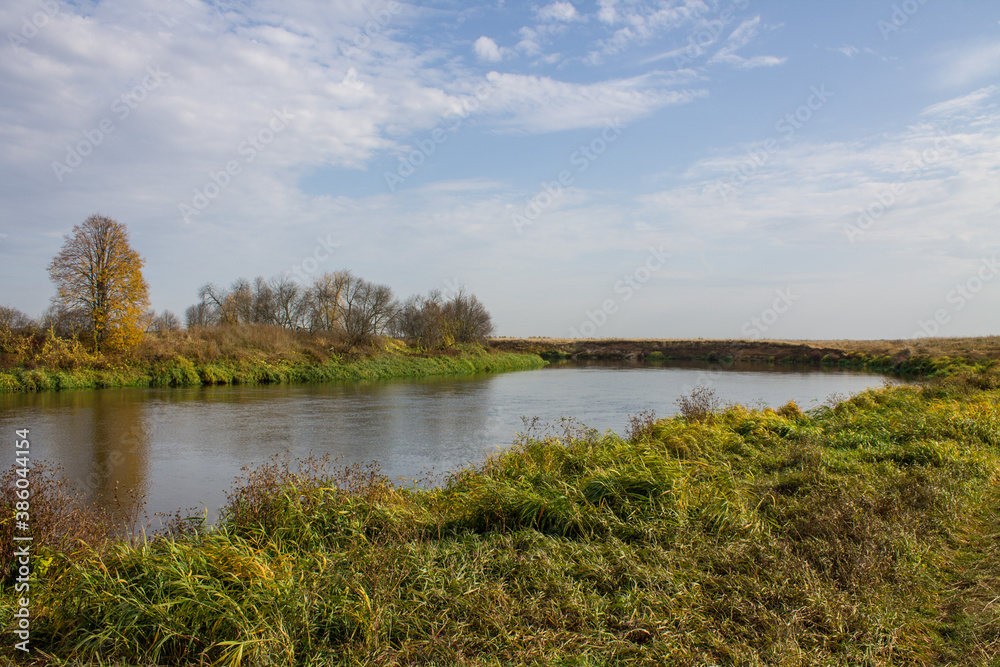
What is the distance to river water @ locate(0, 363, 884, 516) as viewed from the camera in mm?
9922

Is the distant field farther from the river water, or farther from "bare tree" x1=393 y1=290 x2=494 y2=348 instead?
the river water

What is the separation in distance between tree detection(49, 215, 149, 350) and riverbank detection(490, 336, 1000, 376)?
3800 centimetres

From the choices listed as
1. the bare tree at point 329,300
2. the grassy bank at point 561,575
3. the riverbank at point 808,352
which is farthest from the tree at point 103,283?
the riverbank at point 808,352

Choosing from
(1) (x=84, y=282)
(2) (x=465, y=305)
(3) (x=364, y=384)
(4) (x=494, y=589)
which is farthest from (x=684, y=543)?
(2) (x=465, y=305)

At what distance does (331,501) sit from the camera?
6109 mm

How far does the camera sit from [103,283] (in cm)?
2712

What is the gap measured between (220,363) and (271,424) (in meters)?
16.4

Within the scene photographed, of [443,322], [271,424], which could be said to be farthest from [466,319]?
[271,424]

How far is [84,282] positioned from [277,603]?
2942 cm

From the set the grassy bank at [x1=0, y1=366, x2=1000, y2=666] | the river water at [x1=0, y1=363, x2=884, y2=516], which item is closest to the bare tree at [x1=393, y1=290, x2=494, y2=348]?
the river water at [x1=0, y1=363, x2=884, y2=516]

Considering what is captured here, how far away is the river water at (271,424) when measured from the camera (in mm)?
9922

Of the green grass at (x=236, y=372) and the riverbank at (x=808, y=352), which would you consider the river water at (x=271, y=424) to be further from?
the riverbank at (x=808, y=352)

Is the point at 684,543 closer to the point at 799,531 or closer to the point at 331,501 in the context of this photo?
the point at 799,531

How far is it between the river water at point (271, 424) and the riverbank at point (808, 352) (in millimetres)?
13293
